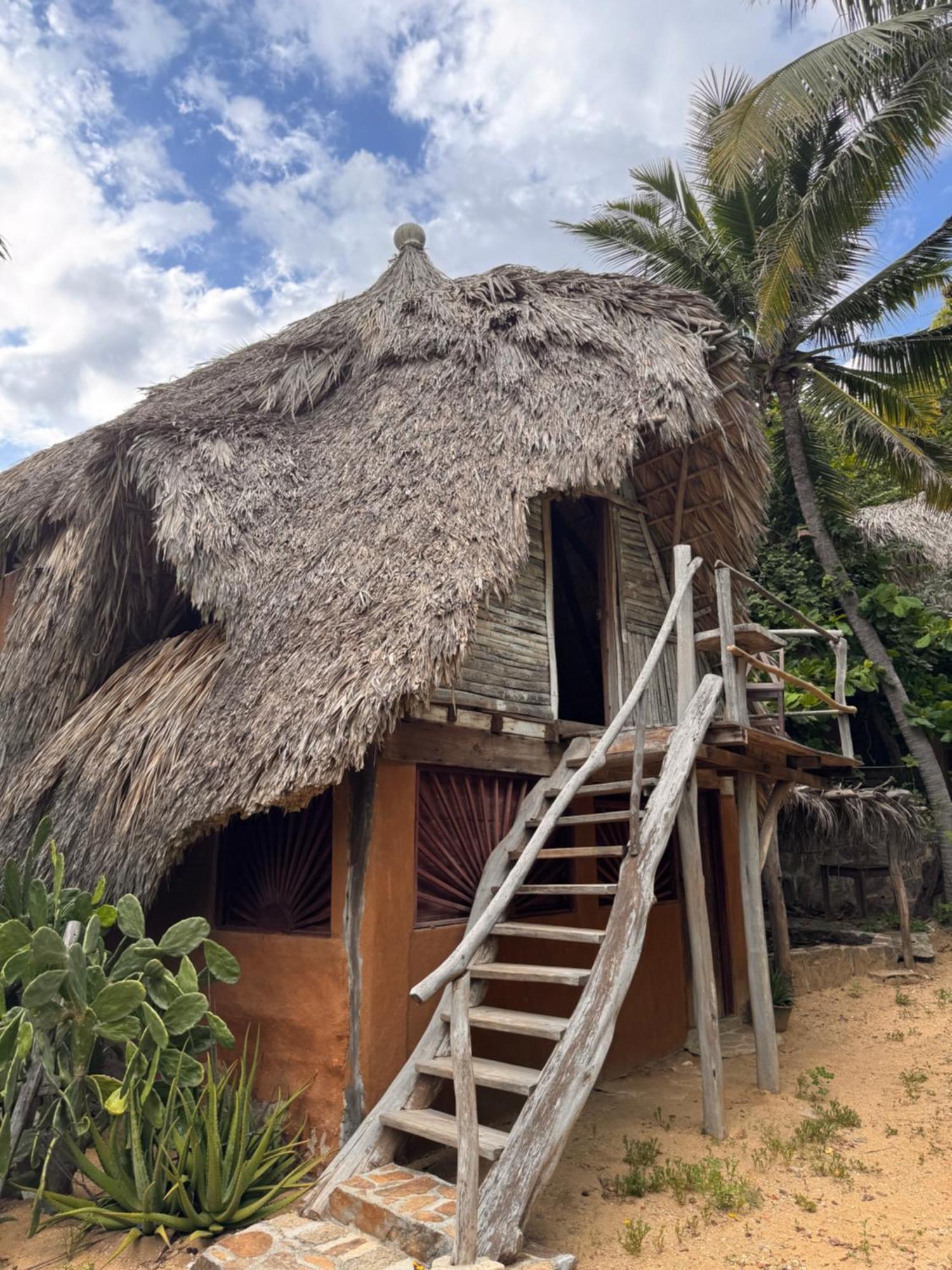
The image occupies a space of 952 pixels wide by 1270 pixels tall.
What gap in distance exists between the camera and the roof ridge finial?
8.35 meters

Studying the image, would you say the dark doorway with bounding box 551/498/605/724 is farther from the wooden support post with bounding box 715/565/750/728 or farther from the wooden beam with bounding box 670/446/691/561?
the wooden support post with bounding box 715/565/750/728

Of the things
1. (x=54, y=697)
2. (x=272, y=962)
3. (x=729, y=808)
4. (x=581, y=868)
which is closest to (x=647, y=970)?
(x=581, y=868)

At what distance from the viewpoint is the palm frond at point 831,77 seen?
7.73m

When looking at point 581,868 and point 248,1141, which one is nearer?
point 248,1141

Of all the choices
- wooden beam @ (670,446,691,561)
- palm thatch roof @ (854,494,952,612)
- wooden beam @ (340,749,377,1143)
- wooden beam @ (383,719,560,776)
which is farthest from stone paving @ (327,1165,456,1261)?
palm thatch roof @ (854,494,952,612)

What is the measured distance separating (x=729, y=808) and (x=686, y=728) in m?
3.59

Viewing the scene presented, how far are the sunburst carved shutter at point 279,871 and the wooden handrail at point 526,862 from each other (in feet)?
2.88

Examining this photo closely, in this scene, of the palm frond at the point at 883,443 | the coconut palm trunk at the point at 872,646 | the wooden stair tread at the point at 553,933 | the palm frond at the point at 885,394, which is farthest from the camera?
the palm frond at the point at 885,394

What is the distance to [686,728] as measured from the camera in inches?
191

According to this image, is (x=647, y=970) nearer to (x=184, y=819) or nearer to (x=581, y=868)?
(x=581, y=868)

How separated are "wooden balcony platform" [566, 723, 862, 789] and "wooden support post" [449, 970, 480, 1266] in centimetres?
238

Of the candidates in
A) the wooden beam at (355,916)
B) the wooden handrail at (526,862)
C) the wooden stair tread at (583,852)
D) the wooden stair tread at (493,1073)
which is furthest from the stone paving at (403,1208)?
the wooden stair tread at (583,852)

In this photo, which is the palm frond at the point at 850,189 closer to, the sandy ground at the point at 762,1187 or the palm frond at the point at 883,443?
the palm frond at the point at 883,443

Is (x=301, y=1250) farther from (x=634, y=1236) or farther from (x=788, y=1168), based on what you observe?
(x=788, y=1168)
